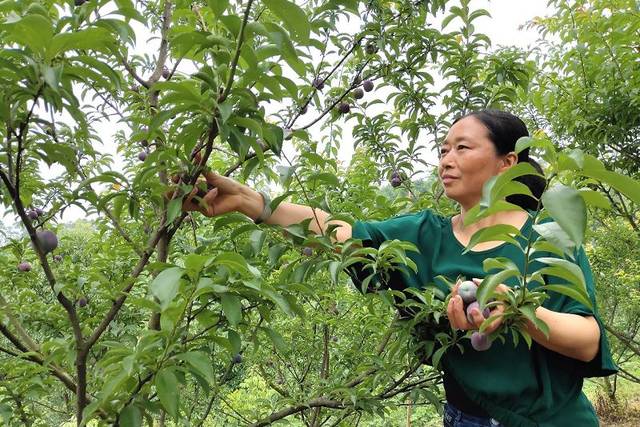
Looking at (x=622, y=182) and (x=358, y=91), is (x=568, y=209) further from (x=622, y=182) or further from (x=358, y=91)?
(x=358, y=91)

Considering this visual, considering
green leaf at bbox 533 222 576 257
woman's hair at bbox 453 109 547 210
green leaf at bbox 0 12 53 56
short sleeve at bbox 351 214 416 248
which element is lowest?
green leaf at bbox 533 222 576 257

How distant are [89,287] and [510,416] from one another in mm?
1426

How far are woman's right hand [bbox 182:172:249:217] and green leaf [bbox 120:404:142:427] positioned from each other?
1.58 feet

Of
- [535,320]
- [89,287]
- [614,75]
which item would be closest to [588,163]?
[535,320]

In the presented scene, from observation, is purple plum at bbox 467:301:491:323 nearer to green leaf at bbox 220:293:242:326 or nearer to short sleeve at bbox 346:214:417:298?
short sleeve at bbox 346:214:417:298

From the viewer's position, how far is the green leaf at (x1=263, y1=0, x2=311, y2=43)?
0.84 metres

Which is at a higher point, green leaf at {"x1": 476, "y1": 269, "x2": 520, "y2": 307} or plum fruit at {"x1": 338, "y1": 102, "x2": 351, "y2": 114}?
plum fruit at {"x1": 338, "y1": 102, "x2": 351, "y2": 114}

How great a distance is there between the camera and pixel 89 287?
6.25ft

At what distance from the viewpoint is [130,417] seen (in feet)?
3.51

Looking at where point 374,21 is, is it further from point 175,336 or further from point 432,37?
point 175,336

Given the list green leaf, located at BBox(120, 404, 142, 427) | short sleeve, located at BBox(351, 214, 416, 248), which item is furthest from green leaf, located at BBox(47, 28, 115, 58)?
short sleeve, located at BBox(351, 214, 416, 248)

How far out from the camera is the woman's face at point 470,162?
149 centimetres

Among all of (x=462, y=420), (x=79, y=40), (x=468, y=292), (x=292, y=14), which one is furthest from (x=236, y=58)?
(x=462, y=420)

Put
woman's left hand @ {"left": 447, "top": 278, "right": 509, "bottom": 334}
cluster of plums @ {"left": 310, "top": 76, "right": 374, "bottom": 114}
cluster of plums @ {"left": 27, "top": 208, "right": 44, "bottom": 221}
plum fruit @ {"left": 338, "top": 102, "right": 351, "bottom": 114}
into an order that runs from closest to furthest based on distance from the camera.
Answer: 1. woman's left hand @ {"left": 447, "top": 278, "right": 509, "bottom": 334}
2. cluster of plums @ {"left": 27, "top": 208, "right": 44, "bottom": 221}
3. cluster of plums @ {"left": 310, "top": 76, "right": 374, "bottom": 114}
4. plum fruit @ {"left": 338, "top": 102, "right": 351, "bottom": 114}
